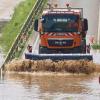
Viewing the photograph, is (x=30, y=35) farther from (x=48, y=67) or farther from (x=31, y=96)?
(x=31, y=96)

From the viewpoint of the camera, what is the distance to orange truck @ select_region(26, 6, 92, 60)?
37.5 metres

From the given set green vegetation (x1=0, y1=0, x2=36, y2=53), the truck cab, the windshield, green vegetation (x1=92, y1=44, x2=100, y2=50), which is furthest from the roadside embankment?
green vegetation (x1=92, y1=44, x2=100, y2=50)

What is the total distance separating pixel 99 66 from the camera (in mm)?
35625

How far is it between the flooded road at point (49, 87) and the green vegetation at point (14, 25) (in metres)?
11.3

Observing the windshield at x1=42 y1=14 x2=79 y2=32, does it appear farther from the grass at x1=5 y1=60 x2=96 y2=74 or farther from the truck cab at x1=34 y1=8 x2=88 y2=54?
the grass at x1=5 y1=60 x2=96 y2=74

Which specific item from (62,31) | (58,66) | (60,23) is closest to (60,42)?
(62,31)

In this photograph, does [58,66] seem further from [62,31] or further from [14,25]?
[14,25]

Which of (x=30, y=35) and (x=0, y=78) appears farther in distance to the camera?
(x=30, y=35)

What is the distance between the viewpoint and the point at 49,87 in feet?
102

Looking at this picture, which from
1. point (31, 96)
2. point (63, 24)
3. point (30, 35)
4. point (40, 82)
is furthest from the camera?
point (30, 35)

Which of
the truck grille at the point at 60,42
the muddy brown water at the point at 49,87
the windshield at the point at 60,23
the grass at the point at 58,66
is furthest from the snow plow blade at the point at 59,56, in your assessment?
the windshield at the point at 60,23

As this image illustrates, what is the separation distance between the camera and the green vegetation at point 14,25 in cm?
4803

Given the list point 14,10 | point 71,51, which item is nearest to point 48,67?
point 71,51

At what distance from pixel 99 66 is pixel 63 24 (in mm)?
3220
